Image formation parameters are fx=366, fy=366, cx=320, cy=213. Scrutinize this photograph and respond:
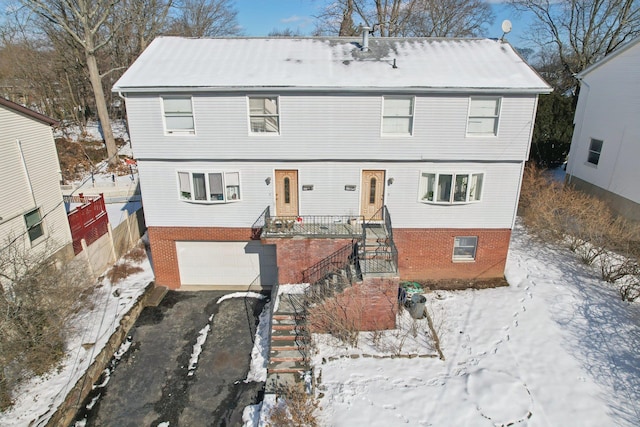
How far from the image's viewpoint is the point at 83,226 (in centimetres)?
1652

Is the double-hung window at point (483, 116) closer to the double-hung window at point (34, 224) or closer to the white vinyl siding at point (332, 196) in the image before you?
the white vinyl siding at point (332, 196)

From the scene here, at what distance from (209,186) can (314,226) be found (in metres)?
4.14

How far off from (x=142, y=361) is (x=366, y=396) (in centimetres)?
703

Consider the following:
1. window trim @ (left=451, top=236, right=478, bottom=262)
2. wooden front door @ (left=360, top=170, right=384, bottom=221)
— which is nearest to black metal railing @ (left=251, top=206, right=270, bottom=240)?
wooden front door @ (left=360, top=170, right=384, bottom=221)

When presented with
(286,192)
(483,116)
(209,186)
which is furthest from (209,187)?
(483,116)

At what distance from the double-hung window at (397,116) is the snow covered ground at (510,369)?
6.30 m

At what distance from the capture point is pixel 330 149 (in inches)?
515

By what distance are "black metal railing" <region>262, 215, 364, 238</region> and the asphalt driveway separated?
3.29 metres

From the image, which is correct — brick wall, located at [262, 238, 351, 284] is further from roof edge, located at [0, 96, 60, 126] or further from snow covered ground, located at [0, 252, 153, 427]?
roof edge, located at [0, 96, 60, 126]

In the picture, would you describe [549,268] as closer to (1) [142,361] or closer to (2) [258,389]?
(2) [258,389]

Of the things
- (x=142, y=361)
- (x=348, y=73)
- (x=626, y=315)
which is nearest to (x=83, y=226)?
(x=142, y=361)

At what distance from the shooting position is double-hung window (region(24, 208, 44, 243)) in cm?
1362

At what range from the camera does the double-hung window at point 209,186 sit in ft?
44.0

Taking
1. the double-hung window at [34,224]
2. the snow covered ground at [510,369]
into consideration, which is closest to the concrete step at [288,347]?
the snow covered ground at [510,369]
